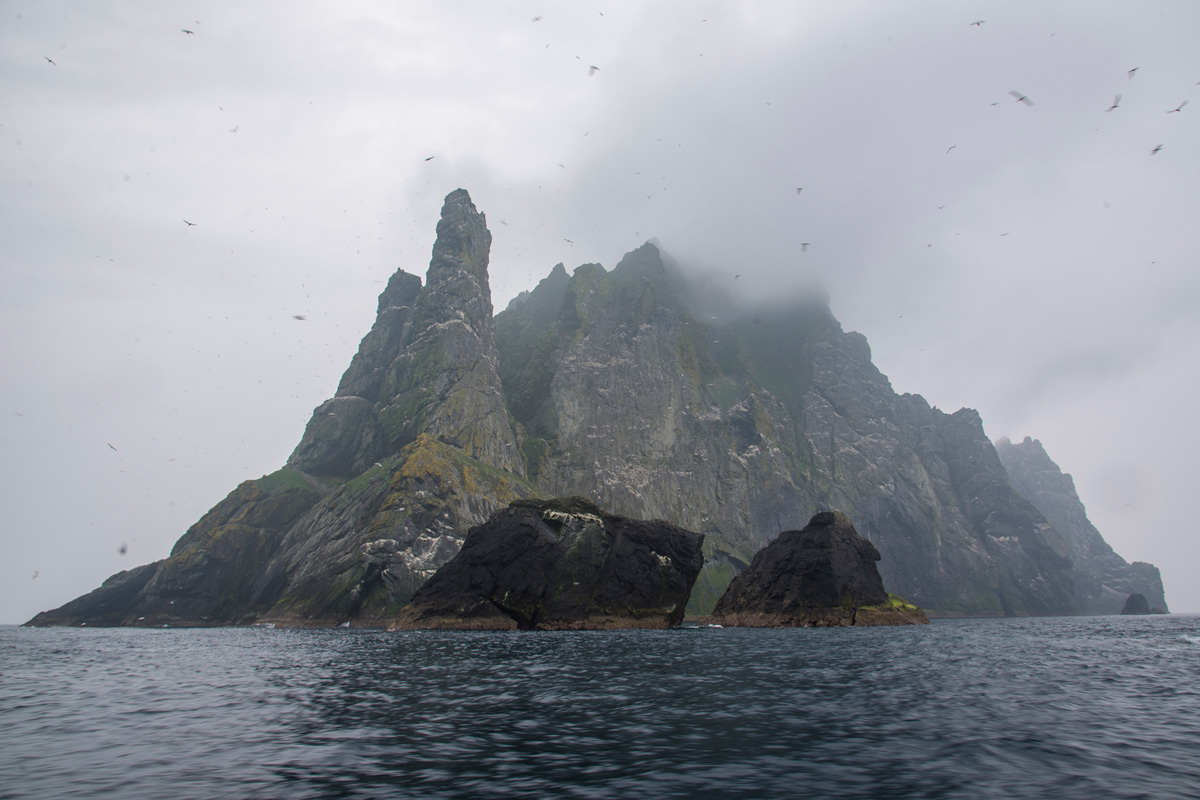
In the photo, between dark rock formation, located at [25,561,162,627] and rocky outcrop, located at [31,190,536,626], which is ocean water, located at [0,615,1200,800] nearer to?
rocky outcrop, located at [31,190,536,626]

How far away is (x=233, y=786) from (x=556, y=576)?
243 feet

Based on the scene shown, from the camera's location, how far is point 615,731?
16750 mm

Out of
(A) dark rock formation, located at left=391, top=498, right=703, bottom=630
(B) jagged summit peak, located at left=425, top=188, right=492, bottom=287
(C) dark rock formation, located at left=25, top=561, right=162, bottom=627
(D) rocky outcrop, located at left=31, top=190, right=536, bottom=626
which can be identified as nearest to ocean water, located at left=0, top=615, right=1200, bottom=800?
(A) dark rock formation, located at left=391, top=498, right=703, bottom=630

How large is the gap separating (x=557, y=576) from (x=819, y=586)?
3705 cm

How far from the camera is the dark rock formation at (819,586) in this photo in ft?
289

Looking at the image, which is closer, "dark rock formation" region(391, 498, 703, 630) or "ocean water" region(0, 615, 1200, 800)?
"ocean water" region(0, 615, 1200, 800)

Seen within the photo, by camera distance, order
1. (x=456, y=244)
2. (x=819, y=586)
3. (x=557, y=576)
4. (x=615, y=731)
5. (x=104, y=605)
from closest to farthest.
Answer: (x=615, y=731) < (x=557, y=576) < (x=819, y=586) < (x=104, y=605) < (x=456, y=244)

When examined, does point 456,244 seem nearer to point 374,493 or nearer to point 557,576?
point 374,493

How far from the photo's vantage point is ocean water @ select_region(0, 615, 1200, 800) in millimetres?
12031

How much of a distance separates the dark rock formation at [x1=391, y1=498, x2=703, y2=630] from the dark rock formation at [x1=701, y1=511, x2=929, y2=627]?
41.2 ft

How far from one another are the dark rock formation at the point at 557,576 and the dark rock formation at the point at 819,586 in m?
12.6

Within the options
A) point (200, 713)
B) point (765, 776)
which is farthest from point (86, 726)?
point (765, 776)

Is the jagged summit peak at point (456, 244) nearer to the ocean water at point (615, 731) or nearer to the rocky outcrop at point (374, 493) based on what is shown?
the rocky outcrop at point (374, 493)

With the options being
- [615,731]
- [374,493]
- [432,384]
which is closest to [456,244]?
[432,384]
